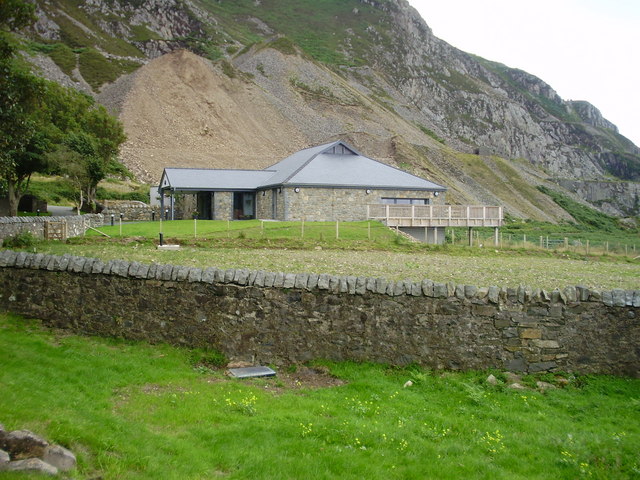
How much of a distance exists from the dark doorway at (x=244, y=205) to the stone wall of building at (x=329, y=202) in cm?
646

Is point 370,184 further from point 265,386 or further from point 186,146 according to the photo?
point 186,146

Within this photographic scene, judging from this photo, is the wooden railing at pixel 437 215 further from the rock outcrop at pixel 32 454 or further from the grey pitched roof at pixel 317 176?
the rock outcrop at pixel 32 454

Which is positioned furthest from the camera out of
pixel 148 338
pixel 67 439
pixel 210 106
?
pixel 210 106

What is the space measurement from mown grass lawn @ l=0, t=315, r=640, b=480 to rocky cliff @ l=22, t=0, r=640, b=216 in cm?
5872

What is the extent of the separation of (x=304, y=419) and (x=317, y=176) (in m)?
32.4

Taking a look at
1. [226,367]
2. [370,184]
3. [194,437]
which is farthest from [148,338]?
[370,184]

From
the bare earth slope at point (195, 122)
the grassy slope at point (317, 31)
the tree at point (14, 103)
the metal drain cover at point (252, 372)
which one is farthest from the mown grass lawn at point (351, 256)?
the grassy slope at point (317, 31)

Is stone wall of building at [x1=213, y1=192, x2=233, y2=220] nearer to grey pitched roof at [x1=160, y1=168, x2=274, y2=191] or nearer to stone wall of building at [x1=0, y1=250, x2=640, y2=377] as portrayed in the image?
grey pitched roof at [x1=160, y1=168, x2=274, y2=191]

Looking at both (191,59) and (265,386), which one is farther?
(191,59)

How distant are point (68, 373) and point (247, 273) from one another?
3.46m

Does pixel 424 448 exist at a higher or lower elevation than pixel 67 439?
lower

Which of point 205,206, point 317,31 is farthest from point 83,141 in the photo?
point 317,31

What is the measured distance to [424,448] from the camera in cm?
624

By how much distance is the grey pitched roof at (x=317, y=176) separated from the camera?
38.3 metres
